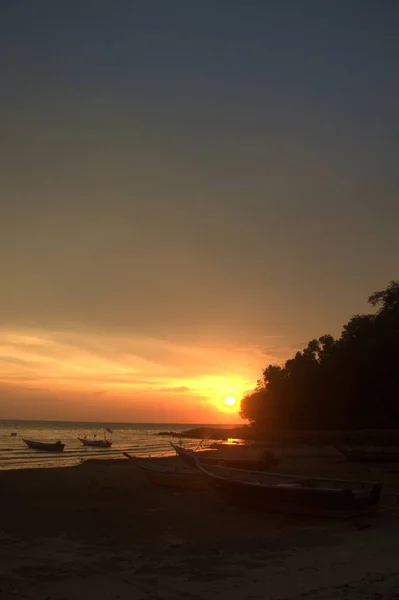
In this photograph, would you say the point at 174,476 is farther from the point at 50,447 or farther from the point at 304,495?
the point at 50,447

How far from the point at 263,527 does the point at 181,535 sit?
87.1 inches

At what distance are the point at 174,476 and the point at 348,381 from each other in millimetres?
48594

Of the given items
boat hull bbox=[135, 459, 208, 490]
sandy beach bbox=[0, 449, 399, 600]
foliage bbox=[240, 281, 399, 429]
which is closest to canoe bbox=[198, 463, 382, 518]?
sandy beach bbox=[0, 449, 399, 600]

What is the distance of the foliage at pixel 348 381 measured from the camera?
57.9 meters

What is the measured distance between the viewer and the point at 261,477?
16953 millimetres

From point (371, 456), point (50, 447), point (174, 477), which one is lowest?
point (50, 447)

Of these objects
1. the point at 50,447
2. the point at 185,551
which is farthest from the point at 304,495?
the point at 50,447

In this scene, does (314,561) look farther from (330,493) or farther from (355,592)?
(330,493)

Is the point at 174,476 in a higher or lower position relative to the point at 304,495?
lower

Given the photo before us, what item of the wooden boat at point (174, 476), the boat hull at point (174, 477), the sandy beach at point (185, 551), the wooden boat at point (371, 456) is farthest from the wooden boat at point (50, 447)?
the sandy beach at point (185, 551)

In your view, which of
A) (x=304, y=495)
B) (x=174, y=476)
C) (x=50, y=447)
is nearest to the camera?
(x=304, y=495)

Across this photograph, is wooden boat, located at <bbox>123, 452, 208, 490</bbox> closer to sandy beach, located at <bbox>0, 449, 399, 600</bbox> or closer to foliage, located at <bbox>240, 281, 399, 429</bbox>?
sandy beach, located at <bbox>0, 449, 399, 600</bbox>

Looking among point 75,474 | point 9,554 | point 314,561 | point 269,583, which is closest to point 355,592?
point 269,583

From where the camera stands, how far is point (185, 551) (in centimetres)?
1005
